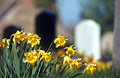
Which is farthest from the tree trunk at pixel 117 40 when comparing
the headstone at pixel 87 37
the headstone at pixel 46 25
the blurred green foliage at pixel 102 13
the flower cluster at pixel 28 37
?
the blurred green foliage at pixel 102 13

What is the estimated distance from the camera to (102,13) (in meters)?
18.0

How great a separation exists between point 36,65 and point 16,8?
11509 millimetres

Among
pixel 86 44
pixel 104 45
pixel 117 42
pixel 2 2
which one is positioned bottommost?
pixel 104 45

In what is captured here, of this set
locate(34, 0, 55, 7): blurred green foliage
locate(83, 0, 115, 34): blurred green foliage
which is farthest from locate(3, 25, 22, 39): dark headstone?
locate(83, 0, 115, 34): blurred green foliage

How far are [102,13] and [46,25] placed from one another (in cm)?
580

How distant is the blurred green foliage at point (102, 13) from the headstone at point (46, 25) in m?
4.15

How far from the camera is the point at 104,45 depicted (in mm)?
15320

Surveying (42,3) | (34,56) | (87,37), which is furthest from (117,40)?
(42,3)

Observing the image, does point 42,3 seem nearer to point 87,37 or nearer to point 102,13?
point 102,13

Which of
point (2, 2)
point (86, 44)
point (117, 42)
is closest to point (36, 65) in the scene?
point (117, 42)

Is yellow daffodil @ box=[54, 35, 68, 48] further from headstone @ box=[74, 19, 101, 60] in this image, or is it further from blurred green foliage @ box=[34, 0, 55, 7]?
blurred green foliage @ box=[34, 0, 55, 7]

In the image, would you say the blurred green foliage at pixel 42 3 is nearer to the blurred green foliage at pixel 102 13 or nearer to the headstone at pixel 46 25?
the headstone at pixel 46 25

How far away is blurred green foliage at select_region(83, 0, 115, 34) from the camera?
1725 centimetres

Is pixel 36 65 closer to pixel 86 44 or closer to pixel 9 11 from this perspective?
pixel 86 44
